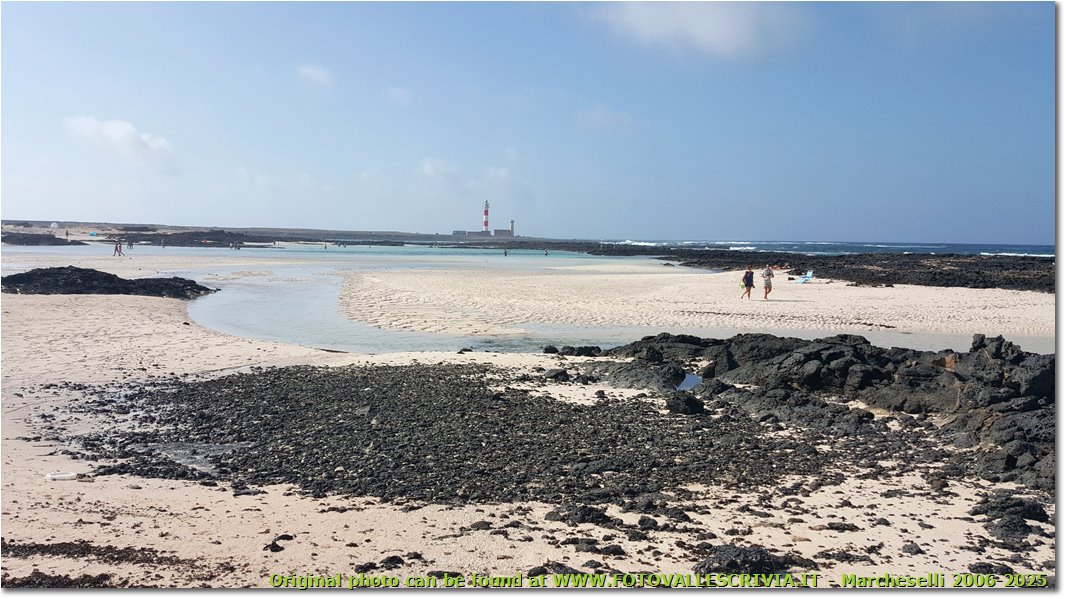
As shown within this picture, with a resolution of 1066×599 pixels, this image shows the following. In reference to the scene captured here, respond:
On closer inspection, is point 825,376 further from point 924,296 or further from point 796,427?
point 924,296

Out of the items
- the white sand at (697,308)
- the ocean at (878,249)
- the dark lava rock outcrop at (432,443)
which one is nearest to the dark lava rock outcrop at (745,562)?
the dark lava rock outcrop at (432,443)

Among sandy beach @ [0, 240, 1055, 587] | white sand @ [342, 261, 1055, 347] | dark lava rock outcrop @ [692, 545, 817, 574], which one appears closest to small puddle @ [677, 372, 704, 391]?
sandy beach @ [0, 240, 1055, 587]

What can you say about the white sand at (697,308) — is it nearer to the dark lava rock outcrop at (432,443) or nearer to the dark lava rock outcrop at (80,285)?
the dark lava rock outcrop at (80,285)

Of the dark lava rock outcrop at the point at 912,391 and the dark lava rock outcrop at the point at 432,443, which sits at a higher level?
the dark lava rock outcrop at the point at 912,391

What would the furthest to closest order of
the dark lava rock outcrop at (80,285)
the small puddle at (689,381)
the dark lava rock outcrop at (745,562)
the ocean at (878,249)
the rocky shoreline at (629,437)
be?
the ocean at (878,249), the dark lava rock outcrop at (80,285), the small puddle at (689,381), the rocky shoreline at (629,437), the dark lava rock outcrop at (745,562)

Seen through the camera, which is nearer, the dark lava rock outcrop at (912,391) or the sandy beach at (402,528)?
the sandy beach at (402,528)

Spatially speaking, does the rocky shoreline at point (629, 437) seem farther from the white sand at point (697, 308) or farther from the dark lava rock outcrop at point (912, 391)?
the white sand at point (697, 308)

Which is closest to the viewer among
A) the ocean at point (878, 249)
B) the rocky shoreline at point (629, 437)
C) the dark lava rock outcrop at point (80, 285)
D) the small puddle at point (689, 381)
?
the rocky shoreline at point (629, 437)

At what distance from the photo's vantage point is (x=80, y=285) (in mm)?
23391

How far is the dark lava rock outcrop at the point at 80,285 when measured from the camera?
22797 mm

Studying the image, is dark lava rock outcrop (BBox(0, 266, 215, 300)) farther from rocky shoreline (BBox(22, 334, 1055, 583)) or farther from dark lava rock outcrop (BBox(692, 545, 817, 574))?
dark lava rock outcrop (BBox(692, 545, 817, 574))

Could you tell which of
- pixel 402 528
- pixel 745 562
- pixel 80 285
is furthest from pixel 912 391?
pixel 80 285

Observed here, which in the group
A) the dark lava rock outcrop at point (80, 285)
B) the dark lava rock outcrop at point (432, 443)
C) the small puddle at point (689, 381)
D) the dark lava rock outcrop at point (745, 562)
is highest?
the dark lava rock outcrop at point (80, 285)

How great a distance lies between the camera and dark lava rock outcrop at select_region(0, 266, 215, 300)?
2280 centimetres
